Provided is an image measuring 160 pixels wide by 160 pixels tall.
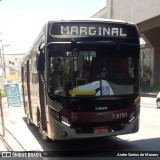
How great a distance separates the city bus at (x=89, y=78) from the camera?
8.17 metres

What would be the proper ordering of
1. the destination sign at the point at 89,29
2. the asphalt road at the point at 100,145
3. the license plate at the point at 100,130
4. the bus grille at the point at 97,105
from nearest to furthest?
the bus grille at the point at 97,105
the license plate at the point at 100,130
the destination sign at the point at 89,29
the asphalt road at the point at 100,145

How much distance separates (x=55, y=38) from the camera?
328 inches

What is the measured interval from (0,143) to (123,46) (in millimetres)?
5138

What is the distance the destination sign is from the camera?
8406mm

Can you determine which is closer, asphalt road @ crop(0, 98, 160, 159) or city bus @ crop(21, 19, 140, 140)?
city bus @ crop(21, 19, 140, 140)

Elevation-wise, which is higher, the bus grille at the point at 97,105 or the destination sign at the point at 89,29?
the destination sign at the point at 89,29

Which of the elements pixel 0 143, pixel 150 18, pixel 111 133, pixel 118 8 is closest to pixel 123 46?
pixel 111 133

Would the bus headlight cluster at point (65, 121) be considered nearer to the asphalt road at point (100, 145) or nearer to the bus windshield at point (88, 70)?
the bus windshield at point (88, 70)

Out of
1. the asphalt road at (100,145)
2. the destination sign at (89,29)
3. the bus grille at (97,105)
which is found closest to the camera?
the bus grille at (97,105)

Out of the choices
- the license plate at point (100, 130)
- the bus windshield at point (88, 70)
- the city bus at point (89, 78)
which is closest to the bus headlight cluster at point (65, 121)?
the city bus at point (89, 78)

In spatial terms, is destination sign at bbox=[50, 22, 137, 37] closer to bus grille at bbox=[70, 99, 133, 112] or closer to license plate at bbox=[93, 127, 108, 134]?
bus grille at bbox=[70, 99, 133, 112]

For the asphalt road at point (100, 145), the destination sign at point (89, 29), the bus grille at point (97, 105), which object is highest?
the destination sign at point (89, 29)

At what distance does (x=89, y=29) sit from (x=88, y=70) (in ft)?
3.47

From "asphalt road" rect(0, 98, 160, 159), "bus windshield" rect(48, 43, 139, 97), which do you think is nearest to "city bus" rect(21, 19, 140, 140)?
"bus windshield" rect(48, 43, 139, 97)
